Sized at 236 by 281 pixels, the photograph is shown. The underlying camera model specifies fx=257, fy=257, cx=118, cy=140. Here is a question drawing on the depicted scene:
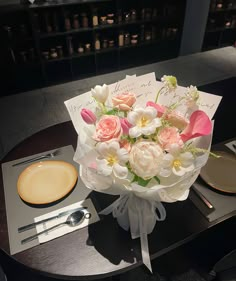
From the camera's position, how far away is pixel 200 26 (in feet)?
11.4

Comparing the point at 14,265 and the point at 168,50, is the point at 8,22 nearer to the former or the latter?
the point at 168,50

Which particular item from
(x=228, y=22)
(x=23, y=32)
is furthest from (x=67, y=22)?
(x=228, y=22)

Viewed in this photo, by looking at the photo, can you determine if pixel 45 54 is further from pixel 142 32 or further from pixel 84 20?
pixel 142 32

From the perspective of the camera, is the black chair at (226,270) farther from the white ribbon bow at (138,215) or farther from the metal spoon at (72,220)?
the metal spoon at (72,220)

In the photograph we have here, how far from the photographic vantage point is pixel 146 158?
557 millimetres

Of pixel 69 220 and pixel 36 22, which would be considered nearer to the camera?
pixel 69 220

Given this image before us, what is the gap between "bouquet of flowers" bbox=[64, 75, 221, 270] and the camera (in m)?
0.58

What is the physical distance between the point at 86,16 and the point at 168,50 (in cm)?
131

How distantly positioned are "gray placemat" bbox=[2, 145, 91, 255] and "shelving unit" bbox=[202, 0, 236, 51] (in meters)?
3.42

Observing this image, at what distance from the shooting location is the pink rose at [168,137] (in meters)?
0.59

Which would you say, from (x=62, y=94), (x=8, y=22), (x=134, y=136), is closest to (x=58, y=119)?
(x=62, y=94)

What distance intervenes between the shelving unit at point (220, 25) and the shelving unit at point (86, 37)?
0.53 meters

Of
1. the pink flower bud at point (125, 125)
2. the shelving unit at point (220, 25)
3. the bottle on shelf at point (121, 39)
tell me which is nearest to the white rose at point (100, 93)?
the pink flower bud at point (125, 125)

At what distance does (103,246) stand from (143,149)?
1.21ft
